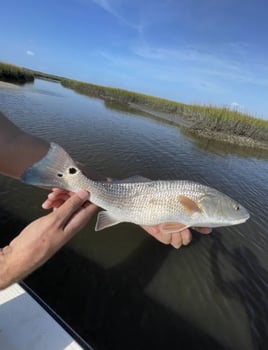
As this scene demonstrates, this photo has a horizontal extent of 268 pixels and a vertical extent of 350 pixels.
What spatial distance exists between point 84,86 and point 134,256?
58.5 metres

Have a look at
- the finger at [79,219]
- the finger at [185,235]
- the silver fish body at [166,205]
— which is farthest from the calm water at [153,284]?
the finger at [79,219]

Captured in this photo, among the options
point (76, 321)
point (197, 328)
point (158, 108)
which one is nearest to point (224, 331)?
point (197, 328)

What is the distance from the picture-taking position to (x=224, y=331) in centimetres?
440

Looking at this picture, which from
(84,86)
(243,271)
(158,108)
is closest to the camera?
(243,271)

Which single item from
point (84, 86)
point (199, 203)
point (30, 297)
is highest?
point (199, 203)

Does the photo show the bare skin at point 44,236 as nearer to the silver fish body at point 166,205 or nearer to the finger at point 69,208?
the finger at point 69,208

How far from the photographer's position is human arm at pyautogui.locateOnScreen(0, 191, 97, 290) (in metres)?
1.85

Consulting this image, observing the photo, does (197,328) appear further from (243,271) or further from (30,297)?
(30,297)

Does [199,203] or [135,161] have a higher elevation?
[199,203]

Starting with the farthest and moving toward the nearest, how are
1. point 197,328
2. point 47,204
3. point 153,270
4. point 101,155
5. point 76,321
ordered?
1. point 101,155
2. point 153,270
3. point 197,328
4. point 76,321
5. point 47,204

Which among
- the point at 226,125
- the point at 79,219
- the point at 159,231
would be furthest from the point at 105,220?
the point at 226,125

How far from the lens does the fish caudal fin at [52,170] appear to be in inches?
78.1

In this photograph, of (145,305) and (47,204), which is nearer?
(47,204)

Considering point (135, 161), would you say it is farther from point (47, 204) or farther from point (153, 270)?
point (47, 204)
